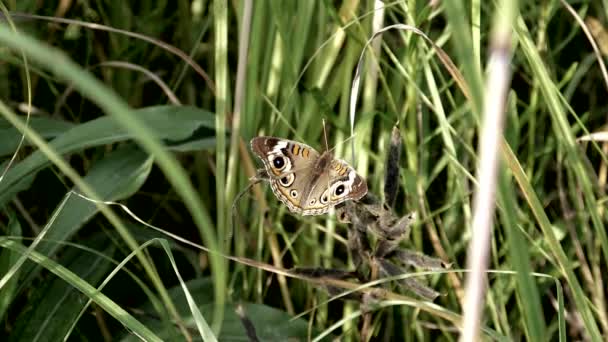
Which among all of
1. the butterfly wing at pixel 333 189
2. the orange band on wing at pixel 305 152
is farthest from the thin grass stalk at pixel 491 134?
the orange band on wing at pixel 305 152

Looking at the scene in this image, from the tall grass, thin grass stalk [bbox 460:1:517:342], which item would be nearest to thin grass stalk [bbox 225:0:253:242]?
the tall grass

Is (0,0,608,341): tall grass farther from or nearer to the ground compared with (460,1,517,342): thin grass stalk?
nearer to the ground

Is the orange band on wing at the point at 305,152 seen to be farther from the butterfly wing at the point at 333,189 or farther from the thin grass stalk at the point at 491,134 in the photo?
the thin grass stalk at the point at 491,134

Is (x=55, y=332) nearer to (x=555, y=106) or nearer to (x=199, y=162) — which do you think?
(x=199, y=162)

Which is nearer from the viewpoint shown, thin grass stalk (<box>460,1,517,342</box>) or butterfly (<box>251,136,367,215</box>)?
thin grass stalk (<box>460,1,517,342</box>)

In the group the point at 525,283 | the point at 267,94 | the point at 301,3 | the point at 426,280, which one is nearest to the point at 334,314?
the point at 426,280

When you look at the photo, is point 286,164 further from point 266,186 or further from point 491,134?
point 491,134

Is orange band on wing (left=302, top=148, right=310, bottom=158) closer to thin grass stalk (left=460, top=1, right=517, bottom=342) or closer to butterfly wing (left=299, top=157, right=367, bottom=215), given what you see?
butterfly wing (left=299, top=157, right=367, bottom=215)
